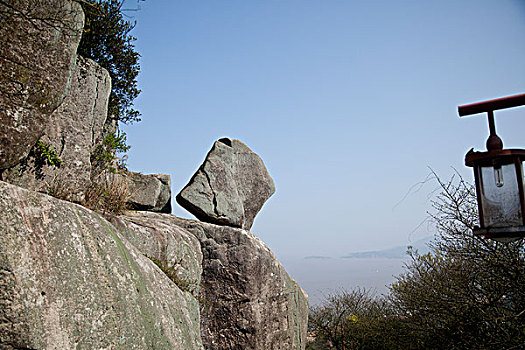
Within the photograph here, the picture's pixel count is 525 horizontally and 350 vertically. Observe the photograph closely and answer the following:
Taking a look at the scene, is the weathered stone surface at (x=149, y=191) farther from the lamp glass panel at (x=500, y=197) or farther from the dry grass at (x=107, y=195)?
the lamp glass panel at (x=500, y=197)

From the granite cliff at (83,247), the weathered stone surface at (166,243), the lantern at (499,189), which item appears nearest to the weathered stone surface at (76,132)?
the granite cliff at (83,247)

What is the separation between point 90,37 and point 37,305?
207 inches

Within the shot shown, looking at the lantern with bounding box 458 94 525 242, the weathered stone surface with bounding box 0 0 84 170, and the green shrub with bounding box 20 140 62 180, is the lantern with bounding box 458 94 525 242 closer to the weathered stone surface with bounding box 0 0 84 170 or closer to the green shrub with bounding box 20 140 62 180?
the weathered stone surface with bounding box 0 0 84 170

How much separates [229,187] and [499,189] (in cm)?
697

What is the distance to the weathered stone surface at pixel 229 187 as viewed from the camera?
845 centimetres

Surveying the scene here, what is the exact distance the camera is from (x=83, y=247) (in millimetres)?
3975

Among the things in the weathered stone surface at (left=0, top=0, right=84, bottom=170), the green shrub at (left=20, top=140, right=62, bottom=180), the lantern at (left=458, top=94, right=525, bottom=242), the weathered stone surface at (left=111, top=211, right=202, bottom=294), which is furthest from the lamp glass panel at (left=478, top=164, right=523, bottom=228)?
the green shrub at (left=20, top=140, right=62, bottom=180)

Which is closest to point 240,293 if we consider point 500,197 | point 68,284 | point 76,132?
point 76,132

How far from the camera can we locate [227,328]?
25.3 feet

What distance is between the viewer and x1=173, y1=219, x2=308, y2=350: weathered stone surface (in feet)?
25.3

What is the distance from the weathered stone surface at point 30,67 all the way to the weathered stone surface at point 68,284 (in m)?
0.91

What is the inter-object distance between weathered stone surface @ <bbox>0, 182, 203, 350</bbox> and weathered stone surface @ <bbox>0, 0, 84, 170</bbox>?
2.99 ft

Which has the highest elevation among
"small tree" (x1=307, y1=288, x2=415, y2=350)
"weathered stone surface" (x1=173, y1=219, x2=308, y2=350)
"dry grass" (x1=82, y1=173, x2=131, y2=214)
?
"dry grass" (x1=82, y1=173, x2=131, y2=214)

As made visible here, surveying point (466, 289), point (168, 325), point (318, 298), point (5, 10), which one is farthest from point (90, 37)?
point (318, 298)
